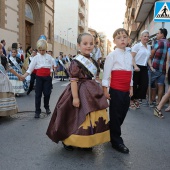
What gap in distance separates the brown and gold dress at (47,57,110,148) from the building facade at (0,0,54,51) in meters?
14.6

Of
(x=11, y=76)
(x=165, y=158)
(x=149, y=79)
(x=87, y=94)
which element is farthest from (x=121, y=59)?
(x=11, y=76)

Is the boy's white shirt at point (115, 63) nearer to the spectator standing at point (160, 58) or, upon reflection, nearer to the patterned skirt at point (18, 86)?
the spectator standing at point (160, 58)

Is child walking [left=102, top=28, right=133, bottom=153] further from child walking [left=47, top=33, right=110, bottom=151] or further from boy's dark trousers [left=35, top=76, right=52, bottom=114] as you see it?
boy's dark trousers [left=35, top=76, right=52, bottom=114]

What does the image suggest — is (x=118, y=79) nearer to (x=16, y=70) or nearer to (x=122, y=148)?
(x=122, y=148)

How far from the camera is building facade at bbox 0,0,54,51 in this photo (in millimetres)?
17828

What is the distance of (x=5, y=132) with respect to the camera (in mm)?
4594

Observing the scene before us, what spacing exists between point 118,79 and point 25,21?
2091cm

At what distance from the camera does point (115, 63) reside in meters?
3.62

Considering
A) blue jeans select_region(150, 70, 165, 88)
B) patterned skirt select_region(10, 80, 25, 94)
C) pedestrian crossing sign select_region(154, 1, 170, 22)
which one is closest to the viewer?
blue jeans select_region(150, 70, 165, 88)

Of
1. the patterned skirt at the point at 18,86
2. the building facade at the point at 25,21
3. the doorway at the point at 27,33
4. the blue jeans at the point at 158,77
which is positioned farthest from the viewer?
the doorway at the point at 27,33

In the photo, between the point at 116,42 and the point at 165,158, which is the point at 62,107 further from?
the point at 165,158

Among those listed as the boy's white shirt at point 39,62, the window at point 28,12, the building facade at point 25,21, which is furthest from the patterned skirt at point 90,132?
the window at point 28,12

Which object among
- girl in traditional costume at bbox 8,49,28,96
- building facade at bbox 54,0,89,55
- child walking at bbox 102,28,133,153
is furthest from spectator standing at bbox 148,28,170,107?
building facade at bbox 54,0,89,55

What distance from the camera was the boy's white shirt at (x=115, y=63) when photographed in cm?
356
